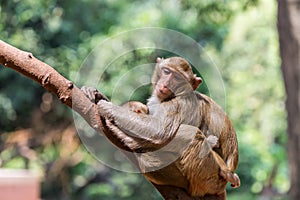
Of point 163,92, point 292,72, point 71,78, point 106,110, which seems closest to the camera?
point 106,110

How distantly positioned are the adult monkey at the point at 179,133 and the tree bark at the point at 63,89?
0.7 inches

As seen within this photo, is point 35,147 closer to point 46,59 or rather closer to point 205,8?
point 46,59

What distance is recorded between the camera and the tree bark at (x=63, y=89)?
1.49 m

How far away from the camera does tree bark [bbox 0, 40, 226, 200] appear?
149 centimetres

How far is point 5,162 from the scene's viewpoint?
6.16 m

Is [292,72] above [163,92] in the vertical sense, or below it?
below

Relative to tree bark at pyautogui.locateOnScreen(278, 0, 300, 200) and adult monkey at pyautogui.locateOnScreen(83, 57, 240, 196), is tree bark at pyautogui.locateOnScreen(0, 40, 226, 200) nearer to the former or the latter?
adult monkey at pyautogui.locateOnScreen(83, 57, 240, 196)

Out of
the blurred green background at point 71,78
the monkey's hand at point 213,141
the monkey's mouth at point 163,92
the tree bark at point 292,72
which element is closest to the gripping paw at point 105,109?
the monkey's mouth at point 163,92

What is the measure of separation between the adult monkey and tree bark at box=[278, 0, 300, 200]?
4.92 ft

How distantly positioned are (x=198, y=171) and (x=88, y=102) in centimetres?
31

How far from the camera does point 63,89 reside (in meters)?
1.51

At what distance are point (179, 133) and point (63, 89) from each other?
0.94 feet

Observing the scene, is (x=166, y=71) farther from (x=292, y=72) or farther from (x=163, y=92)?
(x=292, y=72)

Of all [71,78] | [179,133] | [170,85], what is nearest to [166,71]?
[170,85]
